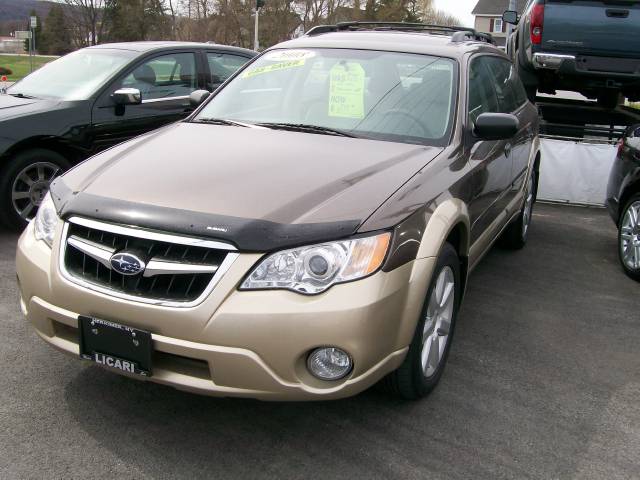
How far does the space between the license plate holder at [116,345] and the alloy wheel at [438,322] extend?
119 cm

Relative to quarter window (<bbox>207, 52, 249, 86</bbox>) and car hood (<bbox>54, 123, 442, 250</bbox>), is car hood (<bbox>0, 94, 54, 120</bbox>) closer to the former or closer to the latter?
quarter window (<bbox>207, 52, 249, 86</bbox>)

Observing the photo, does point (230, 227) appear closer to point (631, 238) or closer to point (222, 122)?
point (222, 122)

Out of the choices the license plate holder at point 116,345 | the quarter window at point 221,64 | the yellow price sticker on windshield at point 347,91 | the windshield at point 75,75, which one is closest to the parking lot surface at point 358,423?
the license plate holder at point 116,345

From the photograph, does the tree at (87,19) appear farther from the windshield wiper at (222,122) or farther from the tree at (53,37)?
the windshield wiper at (222,122)

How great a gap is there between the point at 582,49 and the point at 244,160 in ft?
20.2

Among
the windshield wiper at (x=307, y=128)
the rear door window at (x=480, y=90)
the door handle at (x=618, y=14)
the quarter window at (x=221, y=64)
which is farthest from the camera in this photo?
the door handle at (x=618, y=14)

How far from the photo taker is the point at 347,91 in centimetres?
381

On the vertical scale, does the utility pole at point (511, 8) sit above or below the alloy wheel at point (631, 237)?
above

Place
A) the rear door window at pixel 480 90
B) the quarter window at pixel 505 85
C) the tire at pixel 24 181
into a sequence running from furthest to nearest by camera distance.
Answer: the tire at pixel 24 181 → the quarter window at pixel 505 85 → the rear door window at pixel 480 90

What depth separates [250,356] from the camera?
241cm

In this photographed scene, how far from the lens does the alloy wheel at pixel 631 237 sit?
Result: 5180 mm

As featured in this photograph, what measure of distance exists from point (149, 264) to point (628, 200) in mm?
4376

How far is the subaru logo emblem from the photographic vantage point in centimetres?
251

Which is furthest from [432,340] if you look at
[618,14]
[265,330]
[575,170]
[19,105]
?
[618,14]
